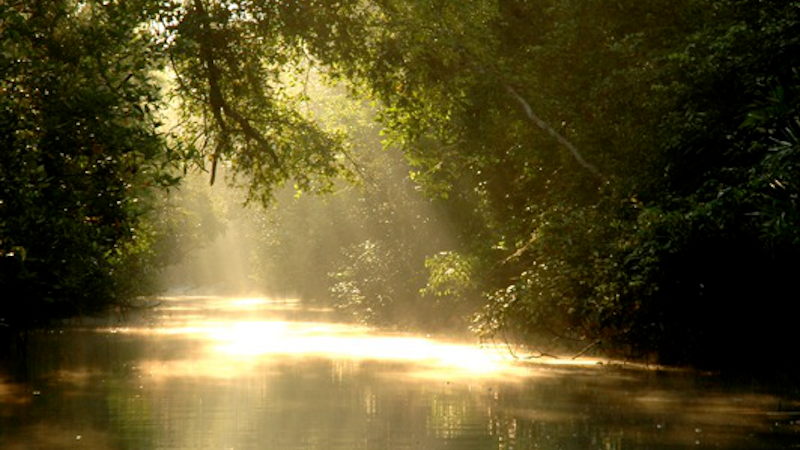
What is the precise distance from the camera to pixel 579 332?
29.5 m

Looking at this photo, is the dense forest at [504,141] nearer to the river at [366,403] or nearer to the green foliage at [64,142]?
the green foliage at [64,142]

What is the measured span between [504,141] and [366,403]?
1423cm

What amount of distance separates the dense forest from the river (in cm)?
196

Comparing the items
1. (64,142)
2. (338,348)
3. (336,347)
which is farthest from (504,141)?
(64,142)

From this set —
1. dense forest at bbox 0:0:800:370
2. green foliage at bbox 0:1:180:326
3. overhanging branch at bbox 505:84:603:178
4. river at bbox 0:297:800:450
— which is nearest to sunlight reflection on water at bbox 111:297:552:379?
river at bbox 0:297:800:450

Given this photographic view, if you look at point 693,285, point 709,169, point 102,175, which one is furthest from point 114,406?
point 709,169

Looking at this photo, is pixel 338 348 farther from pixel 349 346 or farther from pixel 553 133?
pixel 553 133

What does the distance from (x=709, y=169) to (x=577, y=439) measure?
1051 centimetres

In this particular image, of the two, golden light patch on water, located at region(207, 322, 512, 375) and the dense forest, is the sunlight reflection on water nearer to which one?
golden light patch on water, located at region(207, 322, 512, 375)

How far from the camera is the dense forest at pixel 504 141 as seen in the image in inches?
854

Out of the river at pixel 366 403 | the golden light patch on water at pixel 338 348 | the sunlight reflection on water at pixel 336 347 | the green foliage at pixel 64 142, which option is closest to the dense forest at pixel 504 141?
the green foliage at pixel 64 142

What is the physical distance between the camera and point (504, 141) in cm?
3297

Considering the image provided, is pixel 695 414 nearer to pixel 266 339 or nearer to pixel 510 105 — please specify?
pixel 510 105

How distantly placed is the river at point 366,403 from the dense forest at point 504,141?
6.45 ft
